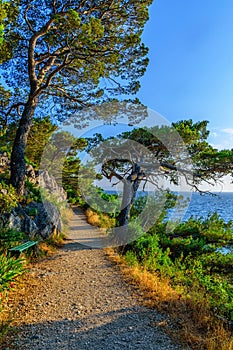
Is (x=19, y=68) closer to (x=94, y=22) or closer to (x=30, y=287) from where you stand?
(x=94, y=22)

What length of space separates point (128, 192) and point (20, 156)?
4.27 metres

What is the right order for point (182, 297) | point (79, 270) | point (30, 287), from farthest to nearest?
point (79, 270) → point (30, 287) → point (182, 297)

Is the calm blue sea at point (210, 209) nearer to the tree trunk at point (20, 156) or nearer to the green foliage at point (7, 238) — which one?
the green foliage at point (7, 238)

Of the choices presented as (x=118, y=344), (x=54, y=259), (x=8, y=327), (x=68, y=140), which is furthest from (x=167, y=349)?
(x=68, y=140)

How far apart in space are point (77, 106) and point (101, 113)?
1.62m

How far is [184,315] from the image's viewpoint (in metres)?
3.75

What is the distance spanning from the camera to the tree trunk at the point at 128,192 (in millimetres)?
9656

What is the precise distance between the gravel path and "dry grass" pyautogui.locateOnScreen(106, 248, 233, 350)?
20 cm

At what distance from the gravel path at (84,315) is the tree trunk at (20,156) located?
135 inches

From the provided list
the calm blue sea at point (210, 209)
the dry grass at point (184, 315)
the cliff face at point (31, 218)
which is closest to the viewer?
the dry grass at point (184, 315)

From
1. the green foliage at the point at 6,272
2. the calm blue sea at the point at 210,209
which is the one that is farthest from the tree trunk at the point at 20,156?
the calm blue sea at the point at 210,209

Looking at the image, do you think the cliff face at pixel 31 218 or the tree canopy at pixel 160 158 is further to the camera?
the tree canopy at pixel 160 158

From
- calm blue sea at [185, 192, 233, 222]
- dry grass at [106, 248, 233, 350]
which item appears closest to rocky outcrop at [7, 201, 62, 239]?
dry grass at [106, 248, 233, 350]

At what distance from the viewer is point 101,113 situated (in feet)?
32.0
